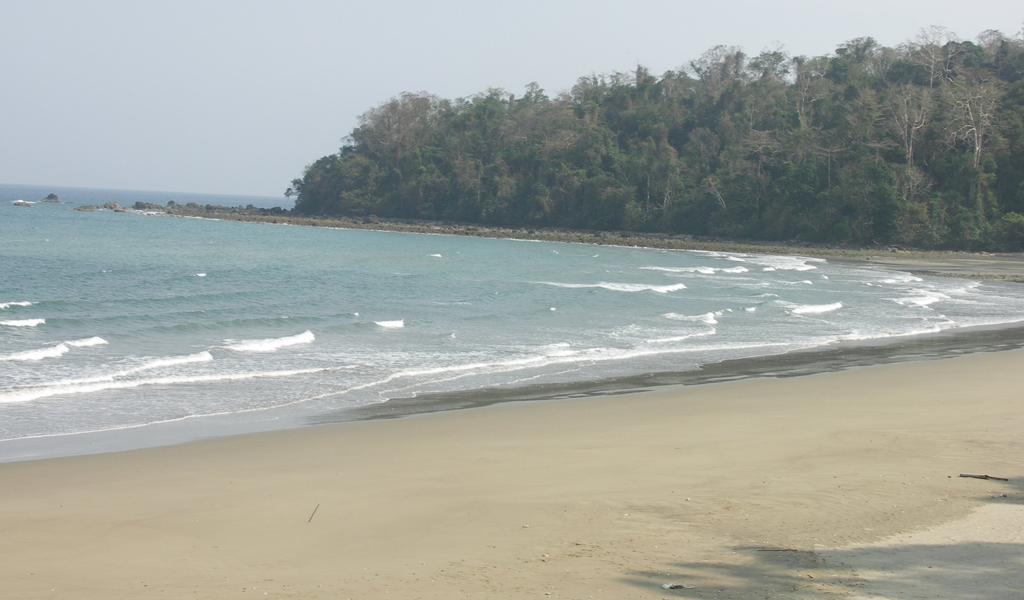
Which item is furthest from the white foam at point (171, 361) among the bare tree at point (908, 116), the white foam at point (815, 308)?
the bare tree at point (908, 116)

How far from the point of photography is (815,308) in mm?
25000

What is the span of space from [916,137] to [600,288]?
43.7m

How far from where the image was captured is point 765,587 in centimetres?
471

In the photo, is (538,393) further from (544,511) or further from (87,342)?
(87,342)

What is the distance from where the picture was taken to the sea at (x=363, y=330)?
11.8 m

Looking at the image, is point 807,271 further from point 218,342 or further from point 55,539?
point 55,539

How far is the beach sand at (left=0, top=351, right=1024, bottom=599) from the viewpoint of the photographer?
196 inches

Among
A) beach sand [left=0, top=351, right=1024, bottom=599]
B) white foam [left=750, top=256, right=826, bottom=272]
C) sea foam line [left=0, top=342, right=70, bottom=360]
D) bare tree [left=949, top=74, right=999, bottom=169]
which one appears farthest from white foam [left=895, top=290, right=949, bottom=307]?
bare tree [left=949, top=74, right=999, bottom=169]

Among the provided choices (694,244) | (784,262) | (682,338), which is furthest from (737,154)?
(682,338)

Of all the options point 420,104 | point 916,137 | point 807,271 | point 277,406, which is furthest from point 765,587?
point 420,104

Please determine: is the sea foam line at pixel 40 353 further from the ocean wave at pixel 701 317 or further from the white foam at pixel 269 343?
the ocean wave at pixel 701 317

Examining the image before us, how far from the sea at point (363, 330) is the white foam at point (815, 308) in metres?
0.10

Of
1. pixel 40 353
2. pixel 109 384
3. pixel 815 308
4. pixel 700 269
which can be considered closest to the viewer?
pixel 109 384

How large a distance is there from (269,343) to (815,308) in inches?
697
